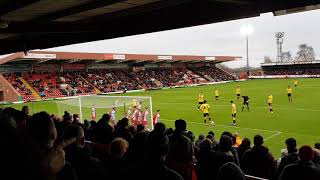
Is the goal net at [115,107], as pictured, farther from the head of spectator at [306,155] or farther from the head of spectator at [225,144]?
the head of spectator at [306,155]

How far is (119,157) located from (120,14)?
470cm

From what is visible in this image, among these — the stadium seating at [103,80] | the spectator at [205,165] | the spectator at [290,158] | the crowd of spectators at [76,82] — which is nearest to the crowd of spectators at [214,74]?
the stadium seating at [103,80]

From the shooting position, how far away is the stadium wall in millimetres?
46525

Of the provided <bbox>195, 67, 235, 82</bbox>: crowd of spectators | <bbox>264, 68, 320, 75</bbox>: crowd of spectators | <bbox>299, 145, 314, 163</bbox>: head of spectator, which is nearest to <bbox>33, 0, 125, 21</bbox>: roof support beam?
<bbox>299, 145, 314, 163</bbox>: head of spectator

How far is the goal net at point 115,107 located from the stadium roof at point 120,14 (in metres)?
9.48

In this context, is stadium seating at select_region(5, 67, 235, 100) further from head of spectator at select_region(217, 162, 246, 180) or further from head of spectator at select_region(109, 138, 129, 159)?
head of spectator at select_region(217, 162, 246, 180)

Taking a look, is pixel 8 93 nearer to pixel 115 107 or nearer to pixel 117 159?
pixel 115 107

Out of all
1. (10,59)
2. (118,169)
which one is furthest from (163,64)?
(118,169)

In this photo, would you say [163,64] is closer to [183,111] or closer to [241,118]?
[183,111]

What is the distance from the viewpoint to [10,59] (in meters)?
49.8

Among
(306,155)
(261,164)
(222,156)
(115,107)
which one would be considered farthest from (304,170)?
(115,107)

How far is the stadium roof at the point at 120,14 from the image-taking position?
6.18 m

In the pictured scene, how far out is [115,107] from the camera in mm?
22000

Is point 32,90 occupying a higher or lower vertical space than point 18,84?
lower
